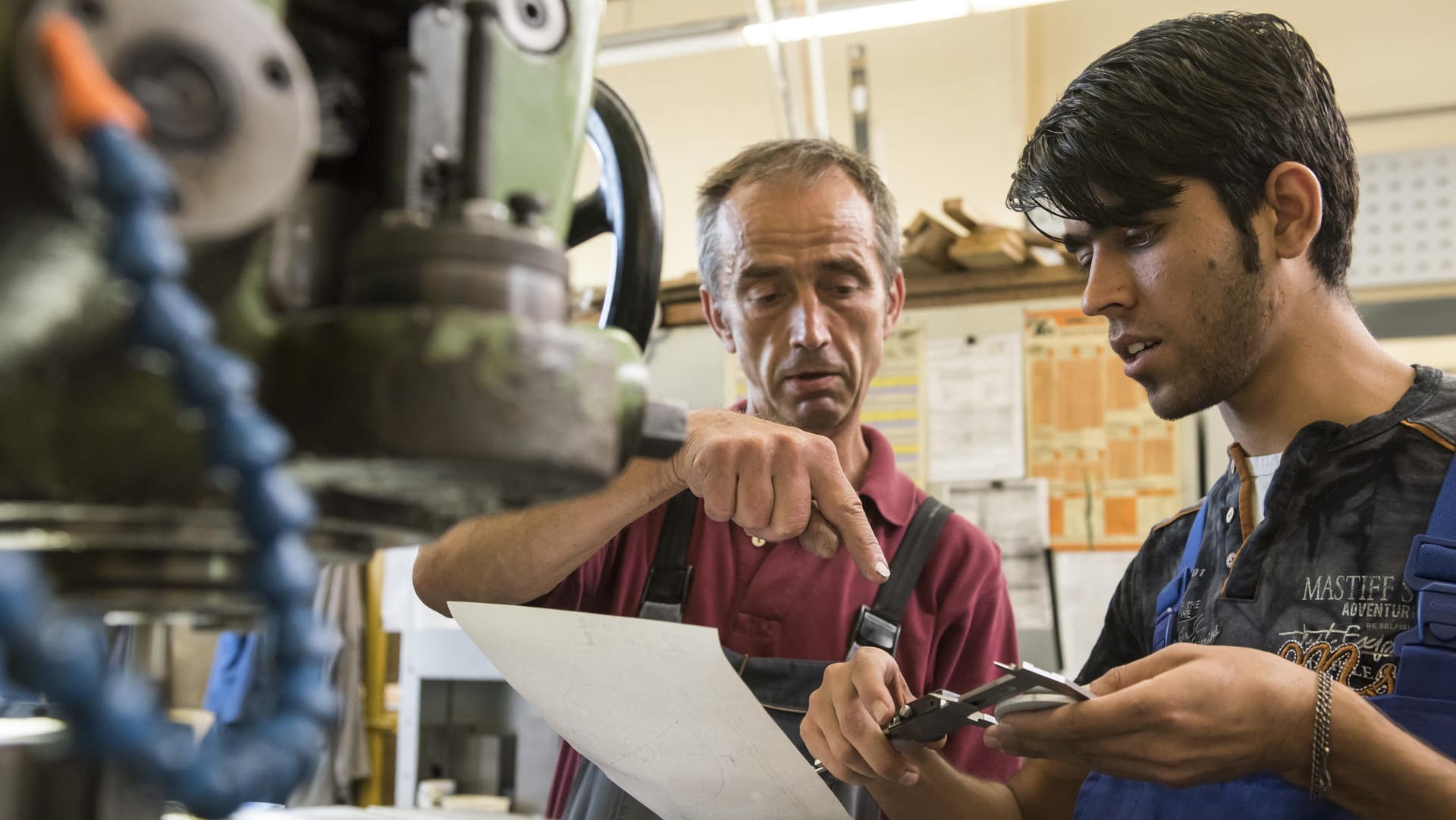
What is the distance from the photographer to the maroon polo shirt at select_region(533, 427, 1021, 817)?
144cm

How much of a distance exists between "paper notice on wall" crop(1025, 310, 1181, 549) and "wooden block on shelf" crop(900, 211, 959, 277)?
1.16ft

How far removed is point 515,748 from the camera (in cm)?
320

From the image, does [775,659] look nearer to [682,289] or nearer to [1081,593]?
[1081,593]

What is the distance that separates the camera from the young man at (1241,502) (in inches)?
37.1

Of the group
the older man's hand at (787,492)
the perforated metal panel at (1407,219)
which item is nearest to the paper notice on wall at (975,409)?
the perforated metal panel at (1407,219)

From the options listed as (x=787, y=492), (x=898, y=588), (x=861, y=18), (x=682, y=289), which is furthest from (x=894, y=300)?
(x=861, y=18)

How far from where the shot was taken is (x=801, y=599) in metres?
1.46

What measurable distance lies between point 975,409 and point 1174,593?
198 cm

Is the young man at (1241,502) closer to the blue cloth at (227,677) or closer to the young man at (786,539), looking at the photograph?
the young man at (786,539)

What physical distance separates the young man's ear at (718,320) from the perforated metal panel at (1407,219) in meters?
3.14

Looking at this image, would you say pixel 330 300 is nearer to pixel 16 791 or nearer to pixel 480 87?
pixel 480 87

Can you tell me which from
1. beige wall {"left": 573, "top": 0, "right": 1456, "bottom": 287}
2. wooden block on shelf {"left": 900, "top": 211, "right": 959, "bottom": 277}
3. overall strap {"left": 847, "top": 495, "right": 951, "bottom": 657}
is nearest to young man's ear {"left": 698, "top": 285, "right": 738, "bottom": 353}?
overall strap {"left": 847, "top": 495, "right": 951, "bottom": 657}

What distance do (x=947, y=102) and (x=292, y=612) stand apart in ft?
17.8

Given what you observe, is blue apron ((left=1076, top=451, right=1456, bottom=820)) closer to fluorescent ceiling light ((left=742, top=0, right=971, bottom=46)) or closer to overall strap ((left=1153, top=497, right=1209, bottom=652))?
overall strap ((left=1153, top=497, right=1209, bottom=652))
